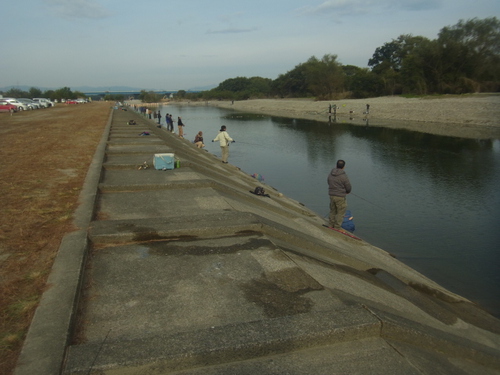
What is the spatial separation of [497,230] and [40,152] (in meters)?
17.3

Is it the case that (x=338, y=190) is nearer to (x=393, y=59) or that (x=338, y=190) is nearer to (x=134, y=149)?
(x=134, y=149)

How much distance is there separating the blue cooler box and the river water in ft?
19.4

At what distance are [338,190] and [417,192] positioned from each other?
27.6 feet

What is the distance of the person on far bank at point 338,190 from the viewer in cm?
1033

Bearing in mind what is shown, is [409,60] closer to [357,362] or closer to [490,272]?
[490,272]

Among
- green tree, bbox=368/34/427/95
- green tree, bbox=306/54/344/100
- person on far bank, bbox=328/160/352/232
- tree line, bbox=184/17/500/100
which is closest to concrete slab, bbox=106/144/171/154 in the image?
person on far bank, bbox=328/160/352/232

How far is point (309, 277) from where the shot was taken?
18.0ft

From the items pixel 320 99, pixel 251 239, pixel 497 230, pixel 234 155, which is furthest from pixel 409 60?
pixel 251 239

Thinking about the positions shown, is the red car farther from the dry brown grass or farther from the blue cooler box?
the blue cooler box

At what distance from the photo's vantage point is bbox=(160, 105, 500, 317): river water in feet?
35.0

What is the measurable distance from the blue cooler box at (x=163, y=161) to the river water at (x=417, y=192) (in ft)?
19.4

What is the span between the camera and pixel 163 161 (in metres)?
12.8

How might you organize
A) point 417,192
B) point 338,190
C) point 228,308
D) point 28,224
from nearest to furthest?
point 228,308 < point 28,224 < point 338,190 < point 417,192

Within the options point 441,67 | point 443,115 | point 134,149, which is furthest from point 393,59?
point 134,149
